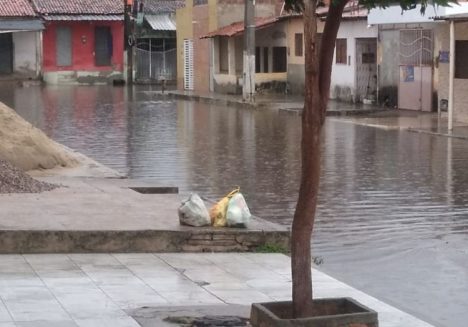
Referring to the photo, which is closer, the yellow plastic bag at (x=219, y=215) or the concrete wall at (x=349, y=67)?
the yellow plastic bag at (x=219, y=215)

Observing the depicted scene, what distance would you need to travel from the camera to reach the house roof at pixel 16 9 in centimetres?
5559

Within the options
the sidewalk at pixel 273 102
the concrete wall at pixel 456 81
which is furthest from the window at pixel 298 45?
the concrete wall at pixel 456 81

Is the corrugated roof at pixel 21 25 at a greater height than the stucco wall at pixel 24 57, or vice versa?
the corrugated roof at pixel 21 25

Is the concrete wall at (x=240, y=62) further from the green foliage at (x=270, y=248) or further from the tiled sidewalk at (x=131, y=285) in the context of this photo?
the tiled sidewalk at (x=131, y=285)

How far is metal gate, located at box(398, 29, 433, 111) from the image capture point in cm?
3145

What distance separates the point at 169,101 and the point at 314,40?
3541 cm

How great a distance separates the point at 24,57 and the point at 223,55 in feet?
47.8

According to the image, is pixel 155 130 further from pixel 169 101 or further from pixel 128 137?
pixel 169 101

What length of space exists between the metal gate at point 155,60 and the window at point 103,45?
1.81m

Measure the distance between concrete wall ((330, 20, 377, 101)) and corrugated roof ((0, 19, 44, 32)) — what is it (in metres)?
22.8

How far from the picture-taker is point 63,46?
57781mm

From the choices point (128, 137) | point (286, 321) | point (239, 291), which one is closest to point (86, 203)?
point (239, 291)

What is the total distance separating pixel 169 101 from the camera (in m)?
41.8

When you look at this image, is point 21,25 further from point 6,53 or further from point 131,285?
point 131,285
